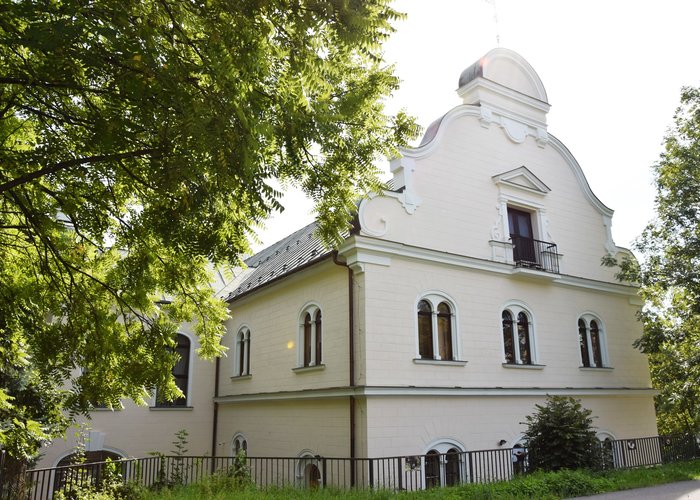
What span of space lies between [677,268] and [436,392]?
9342 millimetres

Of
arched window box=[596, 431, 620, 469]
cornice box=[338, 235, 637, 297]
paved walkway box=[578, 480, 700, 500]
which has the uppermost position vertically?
cornice box=[338, 235, 637, 297]

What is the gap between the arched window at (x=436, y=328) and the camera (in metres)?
14.3

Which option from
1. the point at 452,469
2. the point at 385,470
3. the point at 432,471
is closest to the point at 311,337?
the point at 385,470

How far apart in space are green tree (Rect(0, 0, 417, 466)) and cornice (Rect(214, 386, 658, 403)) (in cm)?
535

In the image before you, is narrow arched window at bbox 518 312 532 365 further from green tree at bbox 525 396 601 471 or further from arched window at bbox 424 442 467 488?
arched window at bbox 424 442 467 488

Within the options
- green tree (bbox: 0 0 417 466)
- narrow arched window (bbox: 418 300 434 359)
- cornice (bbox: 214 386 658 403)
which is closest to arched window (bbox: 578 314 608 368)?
cornice (bbox: 214 386 658 403)

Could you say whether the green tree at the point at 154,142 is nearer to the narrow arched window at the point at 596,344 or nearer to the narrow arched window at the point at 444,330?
the narrow arched window at the point at 444,330

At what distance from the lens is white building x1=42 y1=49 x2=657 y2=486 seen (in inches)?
537

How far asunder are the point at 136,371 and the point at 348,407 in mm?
6501

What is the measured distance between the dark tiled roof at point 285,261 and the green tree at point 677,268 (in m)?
10.4

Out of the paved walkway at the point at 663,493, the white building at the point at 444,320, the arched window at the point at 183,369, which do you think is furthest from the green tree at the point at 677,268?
the arched window at the point at 183,369

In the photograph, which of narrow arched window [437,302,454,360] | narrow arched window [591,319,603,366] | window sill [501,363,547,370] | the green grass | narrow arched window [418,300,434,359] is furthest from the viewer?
narrow arched window [591,319,603,366]

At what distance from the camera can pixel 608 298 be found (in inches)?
750

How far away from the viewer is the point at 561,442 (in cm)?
1249
